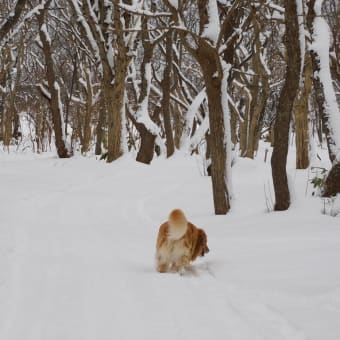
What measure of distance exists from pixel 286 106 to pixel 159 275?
155 inches

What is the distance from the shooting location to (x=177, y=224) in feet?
15.4

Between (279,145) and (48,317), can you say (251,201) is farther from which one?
(48,317)

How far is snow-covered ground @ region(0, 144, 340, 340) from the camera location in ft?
10.7

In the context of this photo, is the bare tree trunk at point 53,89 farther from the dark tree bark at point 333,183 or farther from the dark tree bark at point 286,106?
the dark tree bark at point 333,183

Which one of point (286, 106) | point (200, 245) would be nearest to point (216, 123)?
point (286, 106)

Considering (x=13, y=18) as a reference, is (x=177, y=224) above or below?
below

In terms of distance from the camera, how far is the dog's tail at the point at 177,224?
468 centimetres

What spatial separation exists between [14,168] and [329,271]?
14.3m

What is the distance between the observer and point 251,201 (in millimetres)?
8977

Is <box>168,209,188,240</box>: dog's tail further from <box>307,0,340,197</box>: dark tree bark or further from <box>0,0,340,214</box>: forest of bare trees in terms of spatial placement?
<box>307,0,340,197</box>: dark tree bark

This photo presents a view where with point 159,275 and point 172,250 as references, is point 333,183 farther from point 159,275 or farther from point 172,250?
point 159,275

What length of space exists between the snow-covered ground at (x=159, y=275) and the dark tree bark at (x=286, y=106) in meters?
0.30

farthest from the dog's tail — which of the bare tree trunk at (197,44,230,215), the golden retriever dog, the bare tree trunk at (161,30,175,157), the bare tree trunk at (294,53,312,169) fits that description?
the bare tree trunk at (161,30,175,157)

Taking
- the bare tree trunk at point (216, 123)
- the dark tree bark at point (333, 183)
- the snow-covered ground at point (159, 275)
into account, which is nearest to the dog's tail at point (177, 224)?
the snow-covered ground at point (159, 275)
